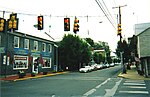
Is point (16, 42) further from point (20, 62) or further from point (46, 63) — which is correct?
point (46, 63)

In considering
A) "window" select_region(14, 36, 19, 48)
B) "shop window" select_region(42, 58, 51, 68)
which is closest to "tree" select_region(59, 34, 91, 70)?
"shop window" select_region(42, 58, 51, 68)

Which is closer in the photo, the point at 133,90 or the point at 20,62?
the point at 133,90

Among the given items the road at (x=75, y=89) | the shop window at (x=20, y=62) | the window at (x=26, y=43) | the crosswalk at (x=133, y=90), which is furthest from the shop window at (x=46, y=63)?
the crosswalk at (x=133, y=90)

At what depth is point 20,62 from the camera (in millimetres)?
36281

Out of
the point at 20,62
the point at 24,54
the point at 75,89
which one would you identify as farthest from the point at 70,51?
the point at 75,89

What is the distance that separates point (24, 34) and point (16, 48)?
9.22ft

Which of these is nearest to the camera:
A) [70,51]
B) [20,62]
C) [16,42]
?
[16,42]

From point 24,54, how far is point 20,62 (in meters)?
1.58

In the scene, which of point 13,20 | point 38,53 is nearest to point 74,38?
point 38,53

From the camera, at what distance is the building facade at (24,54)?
107 ft

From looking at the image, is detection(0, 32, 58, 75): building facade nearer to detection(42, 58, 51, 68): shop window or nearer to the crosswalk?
detection(42, 58, 51, 68): shop window

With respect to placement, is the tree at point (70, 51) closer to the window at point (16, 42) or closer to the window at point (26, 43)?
the window at point (26, 43)

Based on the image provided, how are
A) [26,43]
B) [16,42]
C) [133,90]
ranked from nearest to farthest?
[133,90] → [16,42] → [26,43]

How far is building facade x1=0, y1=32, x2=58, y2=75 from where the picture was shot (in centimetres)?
3247
